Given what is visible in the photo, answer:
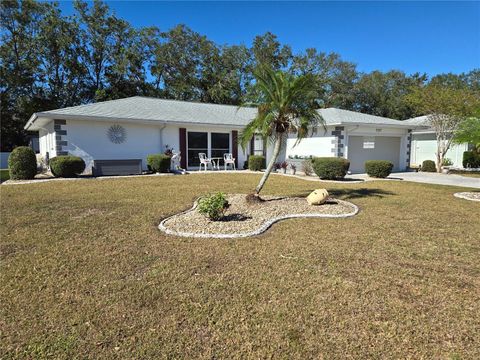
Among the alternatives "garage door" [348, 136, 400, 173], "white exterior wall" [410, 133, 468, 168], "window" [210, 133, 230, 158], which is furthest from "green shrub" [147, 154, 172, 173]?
"white exterior wall" [410, 133, 468, 168]

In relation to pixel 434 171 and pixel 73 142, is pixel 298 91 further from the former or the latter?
pixel 434 171

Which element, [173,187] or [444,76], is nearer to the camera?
[173,187]

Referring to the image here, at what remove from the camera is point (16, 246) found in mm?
4578

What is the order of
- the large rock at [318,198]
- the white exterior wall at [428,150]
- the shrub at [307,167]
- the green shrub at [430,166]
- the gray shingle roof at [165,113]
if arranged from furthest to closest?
the white exterior wall at [428,150] → the green shrub at [430,166] → the shrub at [307,167] → the gray shingle roof at [165,113] → the large rock at [318,198]

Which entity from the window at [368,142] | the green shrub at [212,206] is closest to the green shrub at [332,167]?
the window at [368,142]

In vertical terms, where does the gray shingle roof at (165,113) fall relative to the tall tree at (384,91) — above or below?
below

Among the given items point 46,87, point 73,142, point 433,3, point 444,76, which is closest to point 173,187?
point 73,142

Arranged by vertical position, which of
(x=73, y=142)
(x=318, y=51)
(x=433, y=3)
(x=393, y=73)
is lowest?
(x=73, y=142)

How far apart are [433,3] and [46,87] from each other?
3042 centimetres

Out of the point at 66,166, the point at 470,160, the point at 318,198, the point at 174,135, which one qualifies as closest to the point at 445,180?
the point at 470,160

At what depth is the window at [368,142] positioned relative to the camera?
17.8 metres

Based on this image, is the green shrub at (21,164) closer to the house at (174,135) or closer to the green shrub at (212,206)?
the house at (174,135)

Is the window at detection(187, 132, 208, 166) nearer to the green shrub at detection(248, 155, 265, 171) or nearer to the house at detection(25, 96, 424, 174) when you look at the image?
the house at detection(25, 96, 424, 174)

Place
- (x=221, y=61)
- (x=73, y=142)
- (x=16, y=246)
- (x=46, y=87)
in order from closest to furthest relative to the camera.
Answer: (x=16, y=246), (x=73, y=142), (x=46, y=87), (x=221, y=61)
